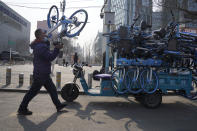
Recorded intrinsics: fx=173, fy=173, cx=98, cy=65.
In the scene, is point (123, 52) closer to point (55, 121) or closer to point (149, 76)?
point (149, 76)

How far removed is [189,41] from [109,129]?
3.79 metres

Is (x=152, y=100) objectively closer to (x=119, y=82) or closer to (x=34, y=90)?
(x=119, y=82)

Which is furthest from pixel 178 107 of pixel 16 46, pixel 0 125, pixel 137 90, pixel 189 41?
pixel 16 46

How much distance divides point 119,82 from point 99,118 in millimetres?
1436

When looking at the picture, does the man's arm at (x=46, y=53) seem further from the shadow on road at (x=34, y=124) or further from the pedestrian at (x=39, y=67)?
the shadow on road at (x=34, y=124)

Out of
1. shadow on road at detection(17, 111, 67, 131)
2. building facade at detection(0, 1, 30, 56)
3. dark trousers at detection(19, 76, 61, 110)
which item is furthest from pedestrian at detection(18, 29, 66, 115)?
building facade at detection(0, 1, 30, 56)

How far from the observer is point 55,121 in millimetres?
3998

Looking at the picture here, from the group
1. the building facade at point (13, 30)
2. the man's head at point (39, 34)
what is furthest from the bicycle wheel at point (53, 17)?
the building facade at point (13, 30)

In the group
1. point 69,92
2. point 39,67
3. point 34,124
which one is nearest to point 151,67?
point 69,92

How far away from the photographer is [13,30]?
62406mm

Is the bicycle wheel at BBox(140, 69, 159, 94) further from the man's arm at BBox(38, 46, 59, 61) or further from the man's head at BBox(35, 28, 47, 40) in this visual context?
the man's head at BBox(35, 28, 47, 40)

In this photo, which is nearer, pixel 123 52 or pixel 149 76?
pixel 149 76

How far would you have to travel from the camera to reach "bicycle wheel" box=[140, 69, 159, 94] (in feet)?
17.1

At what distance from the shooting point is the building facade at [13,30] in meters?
54.7
